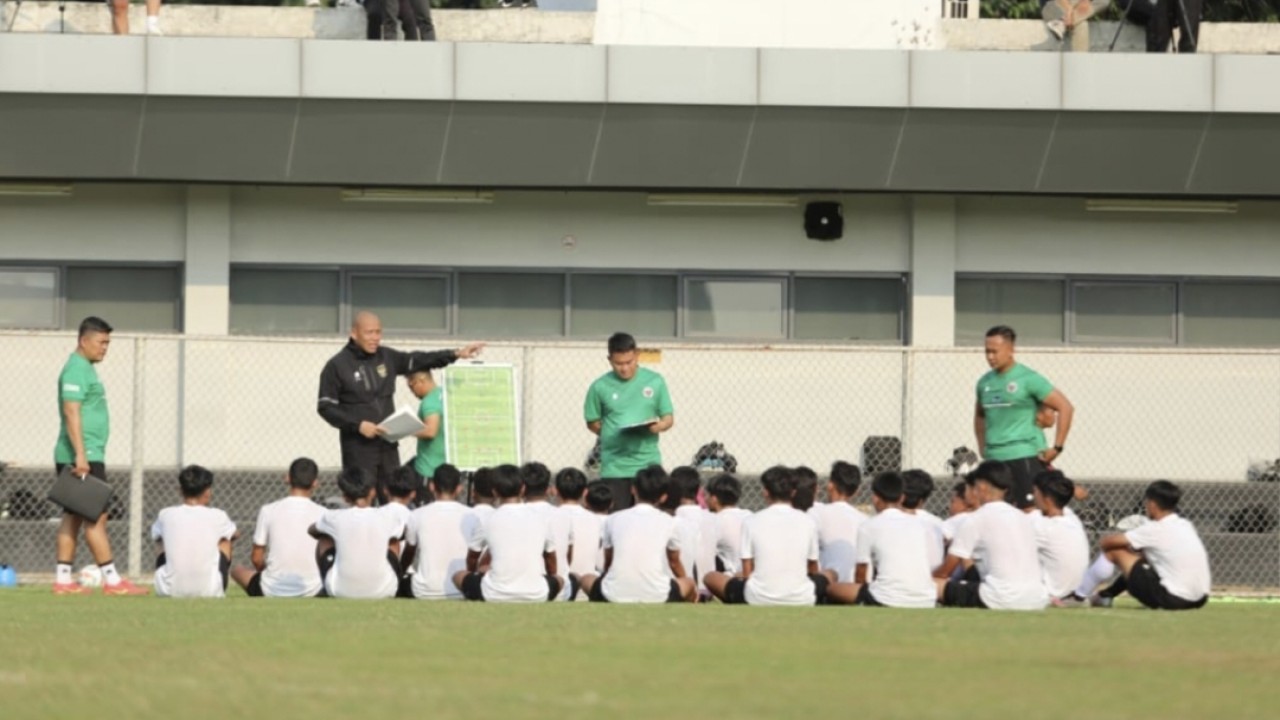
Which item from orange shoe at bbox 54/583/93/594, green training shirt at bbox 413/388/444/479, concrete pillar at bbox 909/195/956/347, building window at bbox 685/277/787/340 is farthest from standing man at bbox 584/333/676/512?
concrete pillar at bbox 909/195/956/347

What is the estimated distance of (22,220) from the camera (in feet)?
87.1

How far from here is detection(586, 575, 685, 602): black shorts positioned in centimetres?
1691

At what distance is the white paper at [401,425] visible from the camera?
18.5m

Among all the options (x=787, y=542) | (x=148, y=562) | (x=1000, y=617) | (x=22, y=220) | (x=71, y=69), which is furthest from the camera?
(x=22, y=220)

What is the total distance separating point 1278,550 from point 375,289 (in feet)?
32.5

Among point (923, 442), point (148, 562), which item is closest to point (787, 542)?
point (148, 562)

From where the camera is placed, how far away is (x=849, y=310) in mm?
27234

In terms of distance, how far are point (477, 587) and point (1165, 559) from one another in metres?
4.51

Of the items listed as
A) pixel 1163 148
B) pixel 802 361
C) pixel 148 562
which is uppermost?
pixel 1163 148

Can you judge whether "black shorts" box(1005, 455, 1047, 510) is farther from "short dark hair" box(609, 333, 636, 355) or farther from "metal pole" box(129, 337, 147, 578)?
"metal pole" box(129, 337, 147, 578)

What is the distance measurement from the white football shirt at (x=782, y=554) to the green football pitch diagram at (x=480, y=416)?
461cm

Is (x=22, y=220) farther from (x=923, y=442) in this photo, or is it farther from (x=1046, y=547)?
(x=1046, y=547)

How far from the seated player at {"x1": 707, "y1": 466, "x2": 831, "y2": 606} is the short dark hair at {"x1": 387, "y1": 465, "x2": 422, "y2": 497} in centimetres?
251

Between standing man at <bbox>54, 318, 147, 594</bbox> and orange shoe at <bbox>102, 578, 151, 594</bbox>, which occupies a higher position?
standing man at <bbox>54, 318, 147, 594</bbox>
